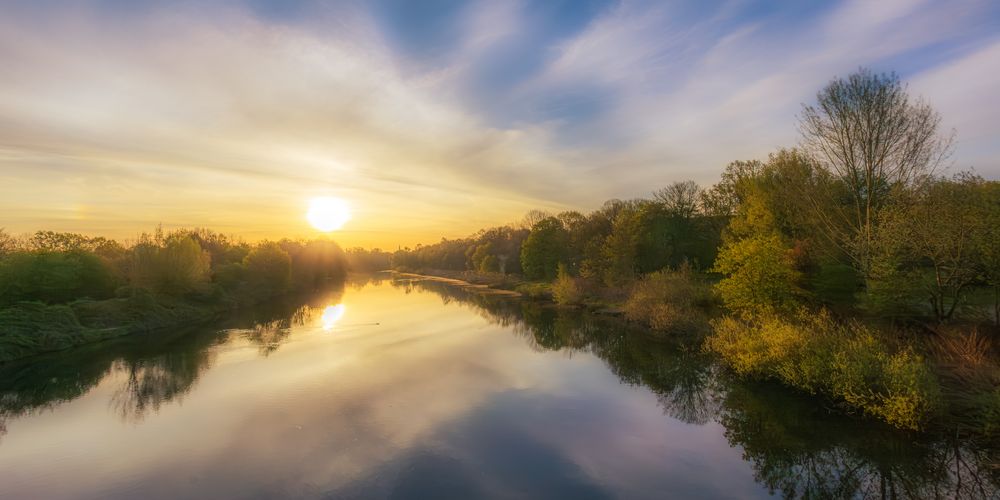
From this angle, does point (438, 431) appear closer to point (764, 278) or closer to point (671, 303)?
point (764, 278)

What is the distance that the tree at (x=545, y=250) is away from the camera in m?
54.0

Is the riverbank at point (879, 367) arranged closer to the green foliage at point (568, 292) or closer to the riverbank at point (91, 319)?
the green foliage at point (568, 292)

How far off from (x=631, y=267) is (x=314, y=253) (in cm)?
5937

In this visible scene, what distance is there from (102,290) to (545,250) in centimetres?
4178

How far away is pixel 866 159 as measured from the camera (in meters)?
19.5

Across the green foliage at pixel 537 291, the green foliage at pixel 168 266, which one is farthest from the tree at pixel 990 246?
the green foliage at pixel 168 266

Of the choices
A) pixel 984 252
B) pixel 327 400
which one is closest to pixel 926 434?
pixel 984 252

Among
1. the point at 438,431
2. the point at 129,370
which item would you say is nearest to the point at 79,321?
the point at 129,370

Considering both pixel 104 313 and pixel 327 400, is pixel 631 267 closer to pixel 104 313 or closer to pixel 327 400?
pixel 327 400

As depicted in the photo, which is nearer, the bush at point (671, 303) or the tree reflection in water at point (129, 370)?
the tree reflection in water at point (129, 370)

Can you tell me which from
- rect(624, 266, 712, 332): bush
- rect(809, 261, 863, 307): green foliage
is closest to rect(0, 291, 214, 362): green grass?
rect(624, 266, 712, 332): bush

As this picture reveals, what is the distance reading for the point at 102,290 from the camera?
32375 mm

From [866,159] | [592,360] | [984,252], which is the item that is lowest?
[592,360]

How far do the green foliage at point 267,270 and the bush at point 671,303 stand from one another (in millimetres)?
42221
